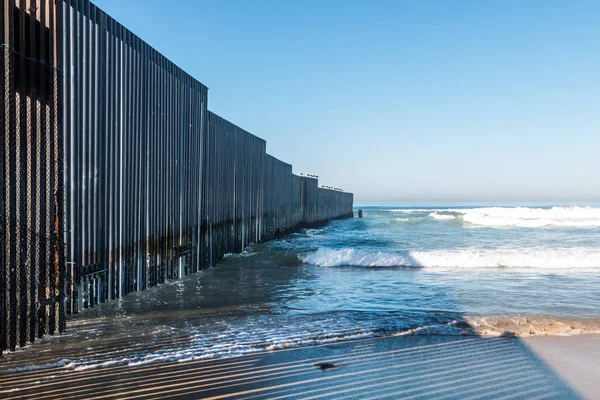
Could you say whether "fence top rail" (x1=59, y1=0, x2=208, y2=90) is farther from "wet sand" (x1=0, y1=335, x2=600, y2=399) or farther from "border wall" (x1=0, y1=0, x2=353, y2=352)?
"wet sand" (x1=0, y1=335, x2=600, y2=399)

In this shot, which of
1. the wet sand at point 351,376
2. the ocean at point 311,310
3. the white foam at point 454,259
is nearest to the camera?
the wet sand at point 351,376

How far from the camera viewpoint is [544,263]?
55.9 ft

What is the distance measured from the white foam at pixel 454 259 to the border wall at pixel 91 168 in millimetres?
4858

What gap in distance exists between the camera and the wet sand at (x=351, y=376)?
4.77 metres

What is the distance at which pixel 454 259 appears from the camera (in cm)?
1769

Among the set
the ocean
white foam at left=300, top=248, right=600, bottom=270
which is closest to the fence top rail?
the ocean

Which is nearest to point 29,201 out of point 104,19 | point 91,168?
point 91,168

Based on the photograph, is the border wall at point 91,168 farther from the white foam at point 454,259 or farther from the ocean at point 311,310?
the white foam at point 454,259

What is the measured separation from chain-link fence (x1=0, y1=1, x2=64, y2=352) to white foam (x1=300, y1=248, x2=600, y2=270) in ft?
38.5

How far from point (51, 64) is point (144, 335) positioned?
429 cm

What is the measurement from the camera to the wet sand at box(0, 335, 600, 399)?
15.7 ft

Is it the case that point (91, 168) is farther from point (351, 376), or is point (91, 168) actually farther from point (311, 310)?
point (351, 376)

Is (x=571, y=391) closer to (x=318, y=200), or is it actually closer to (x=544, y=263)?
(x=544, y=263)

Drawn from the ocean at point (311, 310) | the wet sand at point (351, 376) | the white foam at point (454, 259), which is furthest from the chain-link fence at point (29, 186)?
the white foam at point (454, 259)
